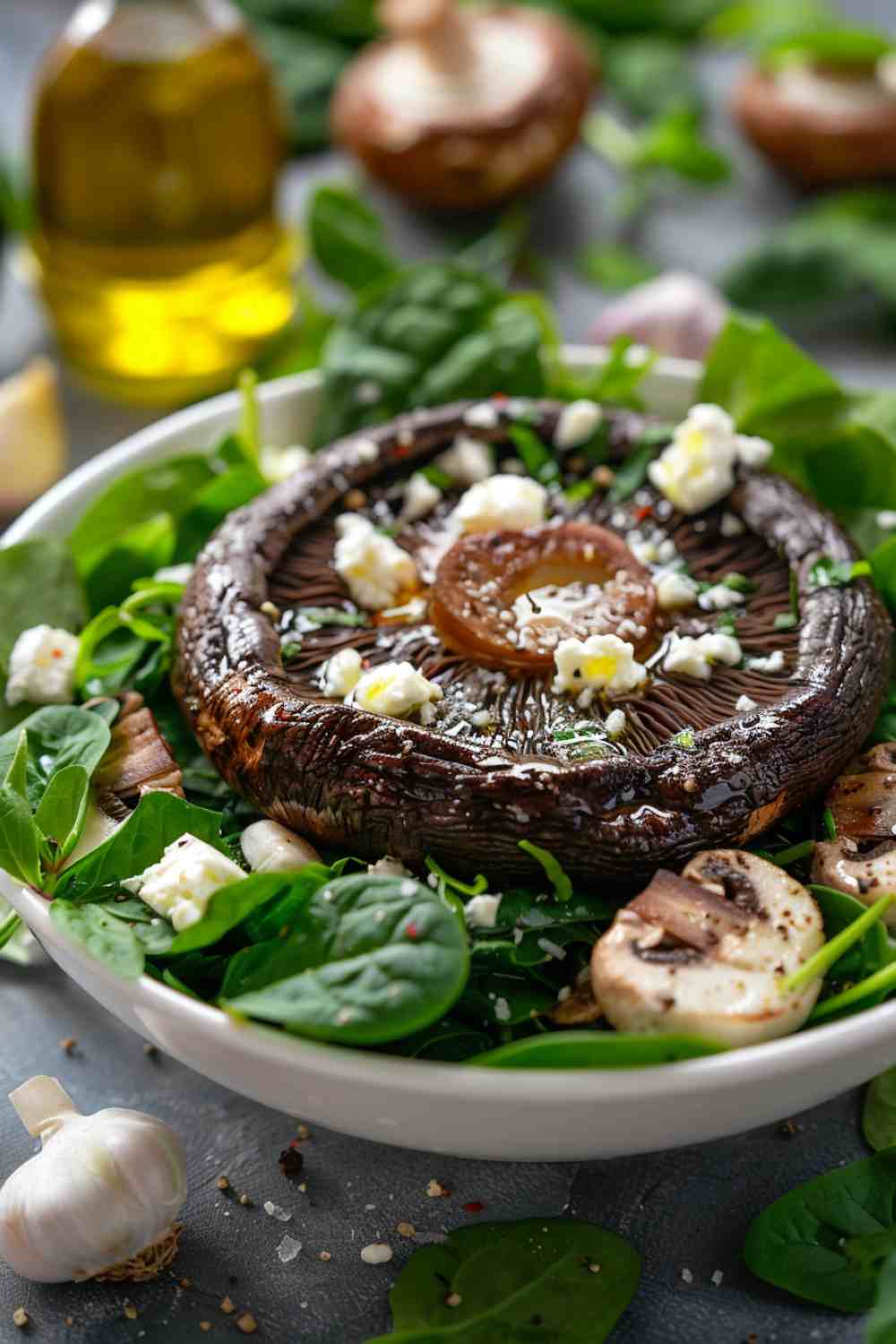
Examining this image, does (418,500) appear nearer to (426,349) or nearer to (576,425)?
(576,425)

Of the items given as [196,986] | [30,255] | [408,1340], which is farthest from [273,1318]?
[30,255]

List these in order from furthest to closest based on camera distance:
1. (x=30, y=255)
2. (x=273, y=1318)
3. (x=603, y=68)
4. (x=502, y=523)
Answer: (x=603, y=68) → (x=30, y=255) → (x=502, y=523) → (x=273, y=1318)

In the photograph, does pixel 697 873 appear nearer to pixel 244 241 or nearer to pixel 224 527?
pixel 224 527

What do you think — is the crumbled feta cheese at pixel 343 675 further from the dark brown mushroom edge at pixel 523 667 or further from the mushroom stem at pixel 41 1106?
the mushroom stem at pixel 41 1106

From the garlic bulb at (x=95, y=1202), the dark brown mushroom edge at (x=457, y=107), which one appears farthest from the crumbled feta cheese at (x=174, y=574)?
the dark brown mushroom edge at (x=457, y=107)

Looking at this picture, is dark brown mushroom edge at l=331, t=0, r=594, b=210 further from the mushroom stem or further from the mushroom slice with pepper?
the mushroom stem

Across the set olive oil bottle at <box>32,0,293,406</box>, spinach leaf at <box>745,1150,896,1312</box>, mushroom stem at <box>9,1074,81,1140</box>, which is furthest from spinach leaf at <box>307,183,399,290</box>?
spinach leaf at <box>745,1150,896,1312</box>
